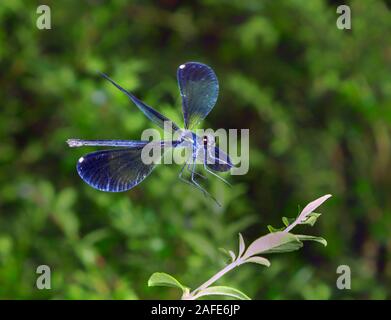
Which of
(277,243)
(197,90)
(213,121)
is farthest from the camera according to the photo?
(213,121)

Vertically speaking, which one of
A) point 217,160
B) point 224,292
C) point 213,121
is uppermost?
point 213,121

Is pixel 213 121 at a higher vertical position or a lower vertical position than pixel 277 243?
higher

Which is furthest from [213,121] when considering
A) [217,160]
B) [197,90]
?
[217,160]

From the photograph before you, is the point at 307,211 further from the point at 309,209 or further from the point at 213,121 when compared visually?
the point at 213,121

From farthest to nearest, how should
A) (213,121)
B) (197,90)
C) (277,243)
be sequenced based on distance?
(213,121) → (197,90) → (277,243)

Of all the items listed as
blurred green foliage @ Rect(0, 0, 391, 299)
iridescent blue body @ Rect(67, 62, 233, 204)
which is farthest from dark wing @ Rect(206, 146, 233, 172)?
blurred green foliage @ Rect(0, 0, 391, 299)

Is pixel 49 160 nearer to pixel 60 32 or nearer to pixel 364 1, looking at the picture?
pixel 60 32

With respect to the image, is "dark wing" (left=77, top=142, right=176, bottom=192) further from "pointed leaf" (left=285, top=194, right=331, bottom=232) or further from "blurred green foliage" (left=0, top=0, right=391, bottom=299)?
"blurred green foliage" (left=0, top=0, right=391, bottom=299)
